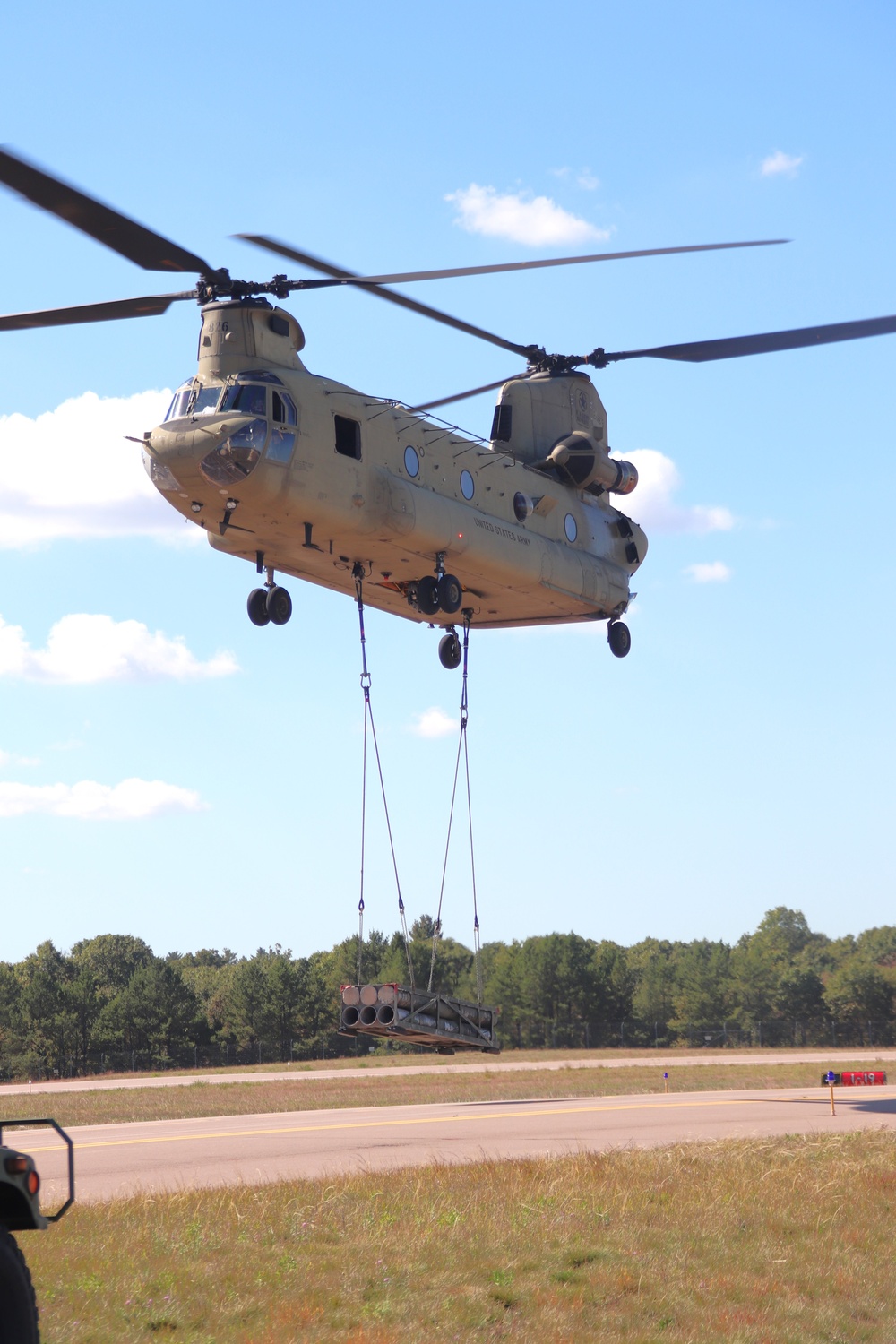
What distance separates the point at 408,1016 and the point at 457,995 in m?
87.6

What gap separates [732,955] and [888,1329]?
123 meters

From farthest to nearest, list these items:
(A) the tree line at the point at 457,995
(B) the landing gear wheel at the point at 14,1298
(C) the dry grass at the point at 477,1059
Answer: (A) the tree line at the point at 457,995 < (C) the dry grass at the point at 477,1059 < (B) the landing gear wheel at the point at 14,1298

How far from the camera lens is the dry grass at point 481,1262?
10914mm

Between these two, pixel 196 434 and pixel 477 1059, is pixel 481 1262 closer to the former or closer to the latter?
pixel 196 434

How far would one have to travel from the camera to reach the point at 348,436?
2344 centimetres

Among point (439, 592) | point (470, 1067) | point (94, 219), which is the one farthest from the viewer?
point (470, 1067)

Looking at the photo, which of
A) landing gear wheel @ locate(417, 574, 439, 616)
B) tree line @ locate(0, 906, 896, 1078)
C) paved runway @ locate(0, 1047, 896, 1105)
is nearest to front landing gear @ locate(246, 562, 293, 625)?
landing gear wheel @ locate(417, 574, 439, 616)

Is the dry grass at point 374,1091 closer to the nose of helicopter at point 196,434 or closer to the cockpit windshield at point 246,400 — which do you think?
the nose of helicopter at point 196,434

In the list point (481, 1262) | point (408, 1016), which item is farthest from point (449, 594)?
point (481, 1262)

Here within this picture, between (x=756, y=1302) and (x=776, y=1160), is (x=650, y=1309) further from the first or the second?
(x=776, y=1160)

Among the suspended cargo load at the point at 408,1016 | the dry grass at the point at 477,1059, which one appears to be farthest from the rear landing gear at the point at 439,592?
the dry grass at the point at 477,1059

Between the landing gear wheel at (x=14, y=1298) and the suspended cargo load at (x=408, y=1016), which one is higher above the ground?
the suspended cargo load at (x=408, y=1016)

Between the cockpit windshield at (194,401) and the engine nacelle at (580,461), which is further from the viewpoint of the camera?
the engine nacelle at (580,461)

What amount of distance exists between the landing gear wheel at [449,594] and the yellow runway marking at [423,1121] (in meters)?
10.2
